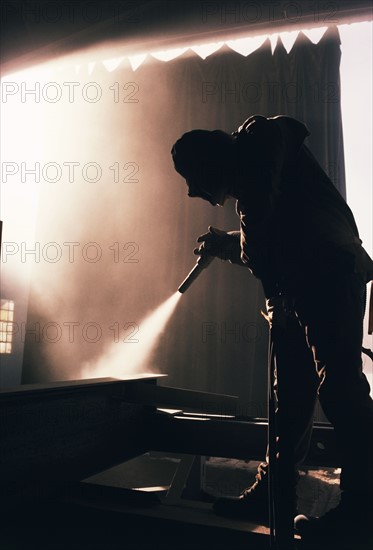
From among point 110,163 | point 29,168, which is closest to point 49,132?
point 29,168

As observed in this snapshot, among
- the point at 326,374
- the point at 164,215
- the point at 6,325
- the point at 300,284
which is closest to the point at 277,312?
the point at 300,284

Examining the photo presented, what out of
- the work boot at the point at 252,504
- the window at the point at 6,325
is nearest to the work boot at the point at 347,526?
the work boot at the point at 252,504

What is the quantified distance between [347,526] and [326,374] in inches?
12.7

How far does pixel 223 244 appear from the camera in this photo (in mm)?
1604

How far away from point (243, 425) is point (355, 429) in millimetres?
788

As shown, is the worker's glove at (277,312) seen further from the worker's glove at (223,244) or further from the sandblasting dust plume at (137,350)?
the sandblasting dust plume at (137,350)

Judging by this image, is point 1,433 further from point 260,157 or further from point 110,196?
point 110,196

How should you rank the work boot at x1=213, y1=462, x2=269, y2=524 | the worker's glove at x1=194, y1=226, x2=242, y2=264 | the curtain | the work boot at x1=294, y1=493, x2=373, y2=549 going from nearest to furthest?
the work boot at x1=294, y1=493, x2=373, y2=549 → the work boot at x1=213, y1=462, x2=269, y2=524 → the worker's glove at x1=194, y1=226, x2=242, y2=264 → the curtain

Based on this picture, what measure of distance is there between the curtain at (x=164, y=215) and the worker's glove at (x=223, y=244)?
11.7ft

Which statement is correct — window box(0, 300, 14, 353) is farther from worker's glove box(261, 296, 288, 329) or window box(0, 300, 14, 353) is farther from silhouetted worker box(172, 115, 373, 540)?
worker's glove box(261, 296, 288, 329)

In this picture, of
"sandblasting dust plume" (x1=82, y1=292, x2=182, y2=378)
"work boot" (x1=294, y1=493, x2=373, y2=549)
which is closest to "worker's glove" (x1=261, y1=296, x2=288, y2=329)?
"work boot" (x1=294, y1=493, x2=373, y2=549)

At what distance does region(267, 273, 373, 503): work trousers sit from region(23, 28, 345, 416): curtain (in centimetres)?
378

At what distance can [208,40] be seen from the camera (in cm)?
539

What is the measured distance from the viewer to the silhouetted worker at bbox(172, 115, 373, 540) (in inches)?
42.8
